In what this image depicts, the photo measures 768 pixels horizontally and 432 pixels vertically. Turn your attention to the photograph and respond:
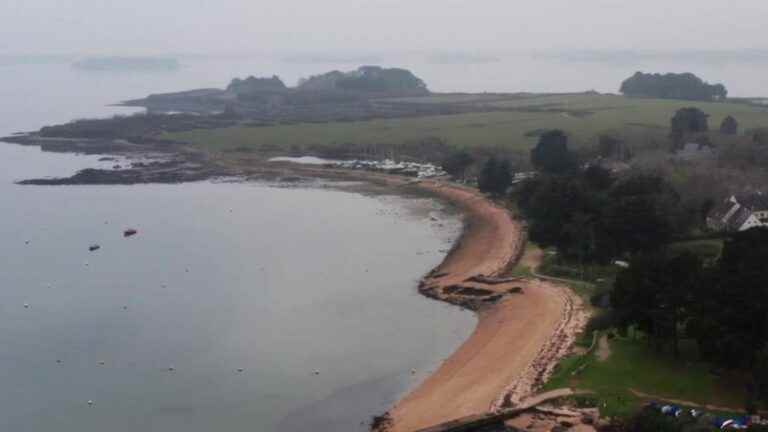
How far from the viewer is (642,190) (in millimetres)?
43688

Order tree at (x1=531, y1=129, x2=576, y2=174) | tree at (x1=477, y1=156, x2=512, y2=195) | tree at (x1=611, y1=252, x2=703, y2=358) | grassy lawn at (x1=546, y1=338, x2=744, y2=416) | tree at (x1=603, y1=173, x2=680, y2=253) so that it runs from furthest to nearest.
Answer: tree at (x1=531, y1=129, x2=576, y2=174), tree at (x1=477, y1=156, x2=512, y2=195), tree at (x1=603, y1=173, x2=680, y2=253), tree at (x1=611, y1=252, x2=703, y2=358), grassy lawn at (x1=546, y1=338, x2=744, y2=416)

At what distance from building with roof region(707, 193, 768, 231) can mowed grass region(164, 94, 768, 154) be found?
31.8 m

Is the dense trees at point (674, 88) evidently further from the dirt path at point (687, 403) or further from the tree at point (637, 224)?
the dirt path at point (687, 403)

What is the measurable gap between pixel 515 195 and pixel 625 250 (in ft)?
59.8

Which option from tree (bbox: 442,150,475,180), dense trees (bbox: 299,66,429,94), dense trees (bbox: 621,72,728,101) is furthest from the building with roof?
dense trees (bbox: 299,66,429,94)

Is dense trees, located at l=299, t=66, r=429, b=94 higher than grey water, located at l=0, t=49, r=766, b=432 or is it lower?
higher

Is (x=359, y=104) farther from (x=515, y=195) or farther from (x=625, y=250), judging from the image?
(x=625, y=250)

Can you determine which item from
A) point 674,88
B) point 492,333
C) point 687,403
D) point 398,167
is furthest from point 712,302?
point 674,88

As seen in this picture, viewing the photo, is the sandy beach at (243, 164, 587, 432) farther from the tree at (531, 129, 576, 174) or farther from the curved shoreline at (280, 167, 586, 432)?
the tree at (531, 129, 576, 174)

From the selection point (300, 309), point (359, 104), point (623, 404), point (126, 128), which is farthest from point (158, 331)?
point (359, 104)

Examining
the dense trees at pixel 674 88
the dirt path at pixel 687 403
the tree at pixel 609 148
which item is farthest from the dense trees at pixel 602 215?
the dense trees at pixel 674 88

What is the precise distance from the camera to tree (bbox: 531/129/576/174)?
64.8 metres

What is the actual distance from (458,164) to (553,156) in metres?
10.5

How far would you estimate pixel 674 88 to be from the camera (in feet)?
427
